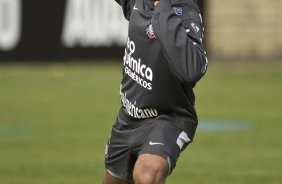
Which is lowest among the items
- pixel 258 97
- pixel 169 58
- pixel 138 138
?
pixel 258 97

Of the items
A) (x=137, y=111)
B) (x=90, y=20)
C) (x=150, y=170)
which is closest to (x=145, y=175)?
(x=150, y=170)

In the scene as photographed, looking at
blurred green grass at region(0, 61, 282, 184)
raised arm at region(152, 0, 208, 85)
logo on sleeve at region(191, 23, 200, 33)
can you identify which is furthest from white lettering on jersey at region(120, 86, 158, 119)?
blurred green grass at region(0, 61, 282, 184)

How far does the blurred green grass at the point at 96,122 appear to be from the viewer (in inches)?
427

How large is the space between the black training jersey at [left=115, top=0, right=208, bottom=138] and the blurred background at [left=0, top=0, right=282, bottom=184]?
11.0ft

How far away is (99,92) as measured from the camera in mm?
18859

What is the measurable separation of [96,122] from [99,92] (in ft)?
13.0

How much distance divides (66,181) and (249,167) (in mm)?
2298

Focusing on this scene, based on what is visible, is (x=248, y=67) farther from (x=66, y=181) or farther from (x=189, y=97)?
(x=189, y=97)

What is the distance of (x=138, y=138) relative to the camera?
6.95 metres

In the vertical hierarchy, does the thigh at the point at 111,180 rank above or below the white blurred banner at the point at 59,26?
above

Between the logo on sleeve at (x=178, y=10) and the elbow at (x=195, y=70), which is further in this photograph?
the logo on sleeve at (x=178, y=10)

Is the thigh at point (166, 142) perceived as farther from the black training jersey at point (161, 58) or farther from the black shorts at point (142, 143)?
the black training jersey at point (161, 58)

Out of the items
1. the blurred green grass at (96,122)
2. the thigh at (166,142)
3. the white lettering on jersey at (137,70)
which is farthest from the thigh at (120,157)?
the blurred green grass at (96,122)

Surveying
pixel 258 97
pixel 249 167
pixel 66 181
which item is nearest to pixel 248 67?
pixel 258 97
